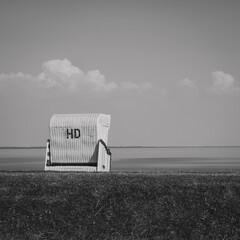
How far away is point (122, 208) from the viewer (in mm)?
18172

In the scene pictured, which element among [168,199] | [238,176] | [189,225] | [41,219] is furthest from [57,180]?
[238,176]

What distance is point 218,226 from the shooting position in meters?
17.2

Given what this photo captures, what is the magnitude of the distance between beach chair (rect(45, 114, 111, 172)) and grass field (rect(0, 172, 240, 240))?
7.39m

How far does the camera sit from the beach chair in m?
28.0

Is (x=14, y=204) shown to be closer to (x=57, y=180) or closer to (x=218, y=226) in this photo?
(x=57, y=180)

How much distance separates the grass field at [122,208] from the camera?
17172mm

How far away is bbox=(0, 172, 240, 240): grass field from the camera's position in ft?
56.3

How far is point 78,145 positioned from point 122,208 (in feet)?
34.5

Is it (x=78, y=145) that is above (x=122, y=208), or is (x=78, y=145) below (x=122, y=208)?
above

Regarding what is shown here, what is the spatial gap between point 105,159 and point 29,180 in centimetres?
820

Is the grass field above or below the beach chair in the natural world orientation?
below

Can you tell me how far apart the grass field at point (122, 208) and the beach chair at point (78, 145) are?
7388 millimetres

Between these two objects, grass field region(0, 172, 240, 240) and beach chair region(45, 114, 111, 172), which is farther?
beach chair region(45, 114, 111, 172)

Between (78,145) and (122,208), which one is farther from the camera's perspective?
(78,145)
